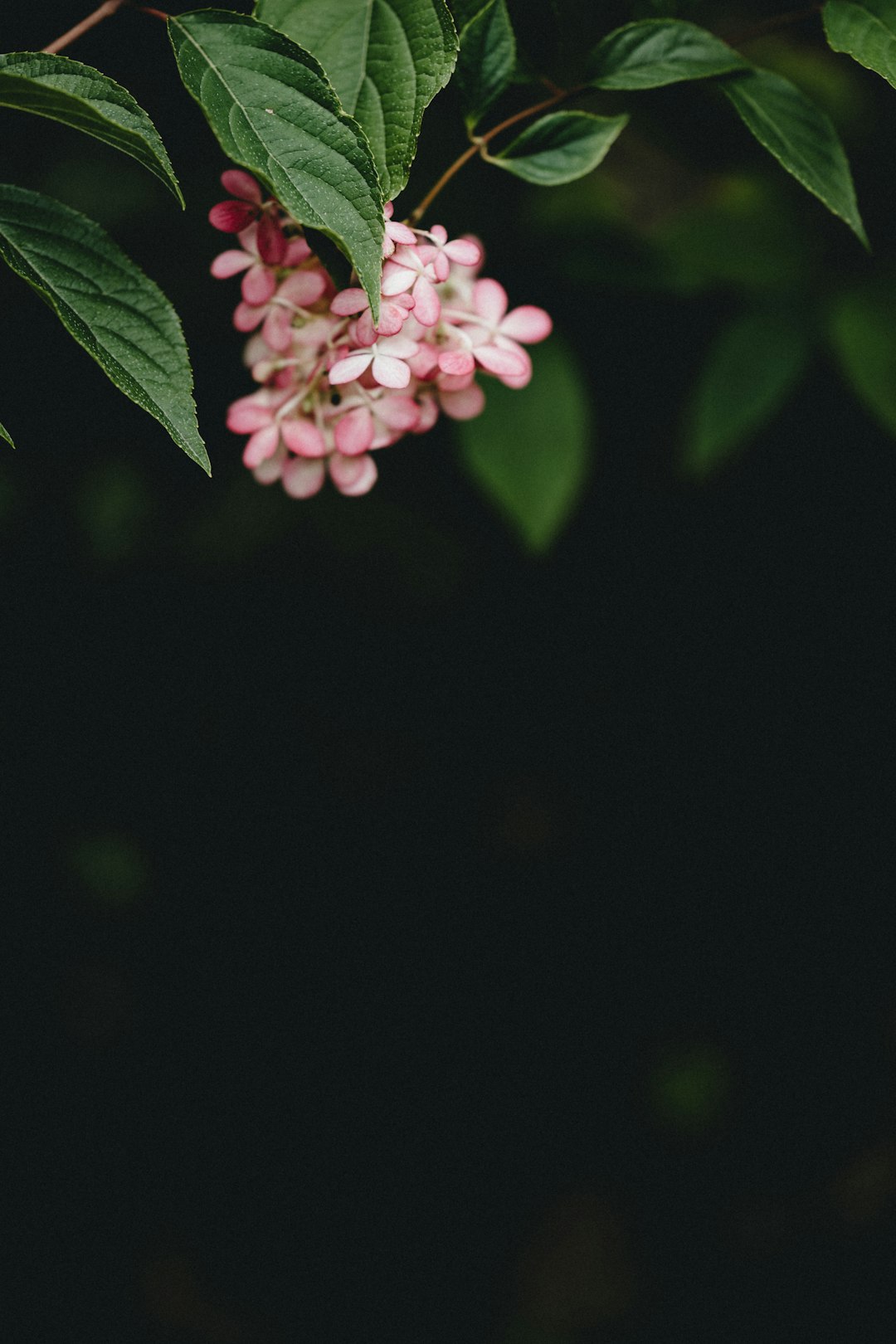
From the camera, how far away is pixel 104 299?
535 millimetres

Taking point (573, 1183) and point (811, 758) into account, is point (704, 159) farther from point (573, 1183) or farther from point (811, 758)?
point (573, 1183)

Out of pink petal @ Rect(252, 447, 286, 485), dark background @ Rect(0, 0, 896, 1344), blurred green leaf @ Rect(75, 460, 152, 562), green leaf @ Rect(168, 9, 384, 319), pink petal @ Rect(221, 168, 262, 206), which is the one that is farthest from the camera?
dark background @ Rect(0, 0, 896, 1344)

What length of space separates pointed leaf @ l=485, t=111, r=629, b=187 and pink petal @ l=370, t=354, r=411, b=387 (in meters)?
0.15

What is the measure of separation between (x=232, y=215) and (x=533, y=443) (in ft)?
1.54

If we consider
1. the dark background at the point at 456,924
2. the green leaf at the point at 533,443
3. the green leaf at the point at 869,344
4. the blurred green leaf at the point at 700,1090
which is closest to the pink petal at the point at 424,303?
the green leaf at the point at 533,443

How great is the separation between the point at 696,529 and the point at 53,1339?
66.0 inches

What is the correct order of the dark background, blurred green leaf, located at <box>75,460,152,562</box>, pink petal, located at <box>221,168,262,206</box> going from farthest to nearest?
the dark background → blurred green leaf, located at <box>75,460,152,562</box> → pink petal, located at <box>221,168,262,206</box>

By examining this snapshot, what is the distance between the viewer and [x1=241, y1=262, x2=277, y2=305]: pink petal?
1.93 feet

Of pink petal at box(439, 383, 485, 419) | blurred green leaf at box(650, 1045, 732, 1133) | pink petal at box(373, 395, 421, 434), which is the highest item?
pink petal at box(439, 383, 485, 419)

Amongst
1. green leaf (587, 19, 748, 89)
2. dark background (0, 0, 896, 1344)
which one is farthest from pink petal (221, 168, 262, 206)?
dark background (0, 0, 896, 1344)

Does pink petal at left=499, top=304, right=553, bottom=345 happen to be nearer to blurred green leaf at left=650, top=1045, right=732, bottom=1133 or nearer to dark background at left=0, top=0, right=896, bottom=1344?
dark background at left=0, top=0, right=896, bottom=1344

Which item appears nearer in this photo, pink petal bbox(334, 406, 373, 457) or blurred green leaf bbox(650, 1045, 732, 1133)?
pink petal bbox(334, 406, 373, 457)

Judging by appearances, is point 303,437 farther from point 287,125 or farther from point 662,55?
point 662,55

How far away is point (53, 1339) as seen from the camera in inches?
64.4
